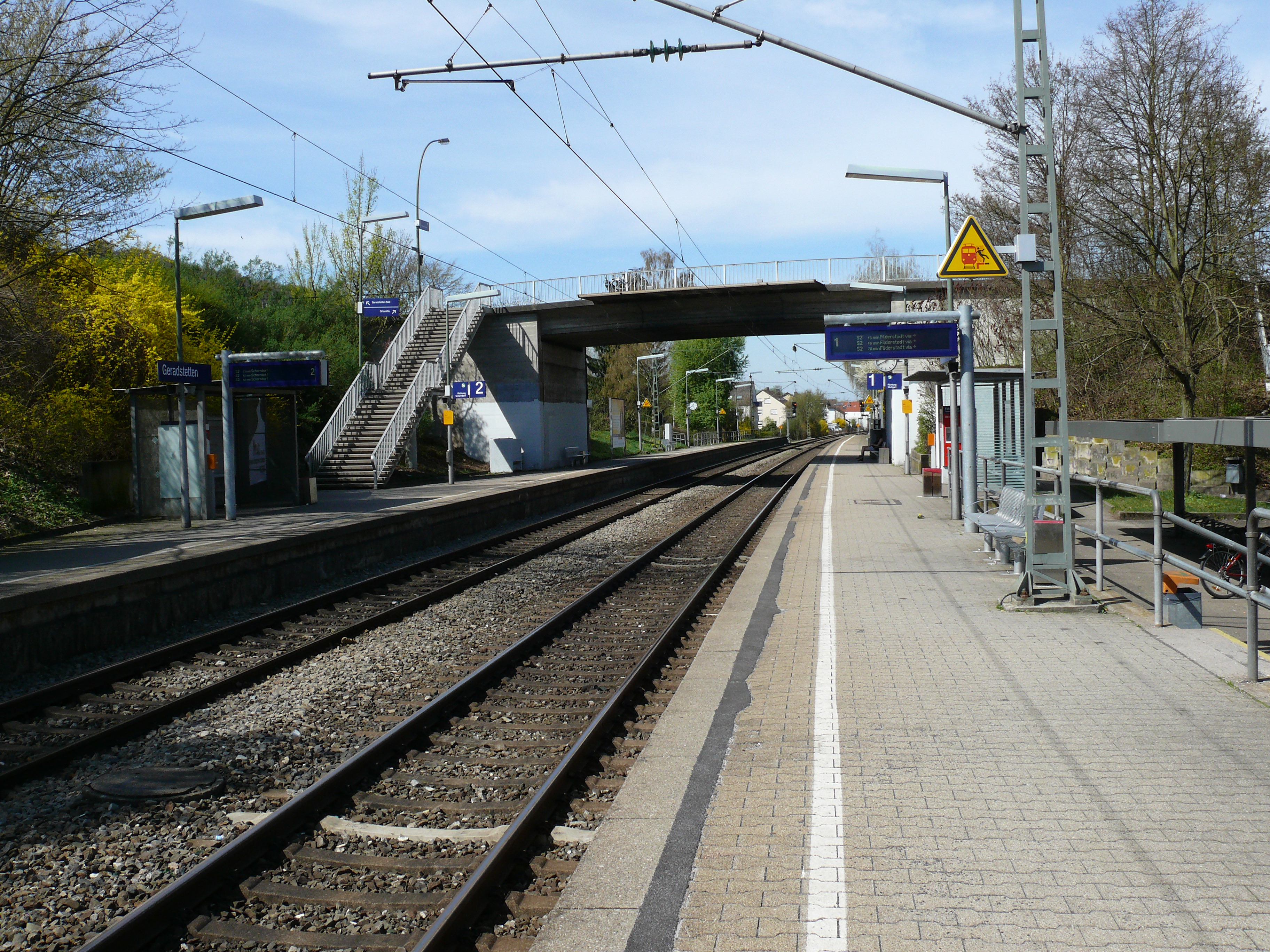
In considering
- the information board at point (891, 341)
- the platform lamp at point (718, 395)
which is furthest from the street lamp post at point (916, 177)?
the platform lamp at point (718, 395)

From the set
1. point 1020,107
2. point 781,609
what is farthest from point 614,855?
point 1020,107

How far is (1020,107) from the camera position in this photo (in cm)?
926

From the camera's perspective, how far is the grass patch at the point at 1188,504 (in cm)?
1769

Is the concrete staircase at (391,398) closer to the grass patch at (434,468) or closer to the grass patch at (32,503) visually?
the grass patch at (434,468)

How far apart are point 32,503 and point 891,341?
1515cm

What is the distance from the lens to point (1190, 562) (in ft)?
28.6

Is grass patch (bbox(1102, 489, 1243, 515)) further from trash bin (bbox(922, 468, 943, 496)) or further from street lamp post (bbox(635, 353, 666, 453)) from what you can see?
street lamp post (bbox(635, 353, 666, 453))

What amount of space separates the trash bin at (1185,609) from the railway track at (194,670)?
284 inches

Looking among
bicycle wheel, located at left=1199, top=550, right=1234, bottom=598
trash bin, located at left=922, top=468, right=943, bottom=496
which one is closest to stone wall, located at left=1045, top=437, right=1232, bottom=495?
trash bin, located at left=922, top=468, right=943, bottom=496

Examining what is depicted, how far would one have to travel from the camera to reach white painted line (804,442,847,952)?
3.49 meters

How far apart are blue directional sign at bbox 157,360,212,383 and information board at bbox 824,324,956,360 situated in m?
9.93

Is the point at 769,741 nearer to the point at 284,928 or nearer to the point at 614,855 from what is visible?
the point at 614,855

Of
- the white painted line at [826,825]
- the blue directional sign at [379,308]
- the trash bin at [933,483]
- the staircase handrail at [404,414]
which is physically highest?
the blue directional sign at [379,308]

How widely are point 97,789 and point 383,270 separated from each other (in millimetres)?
43606
